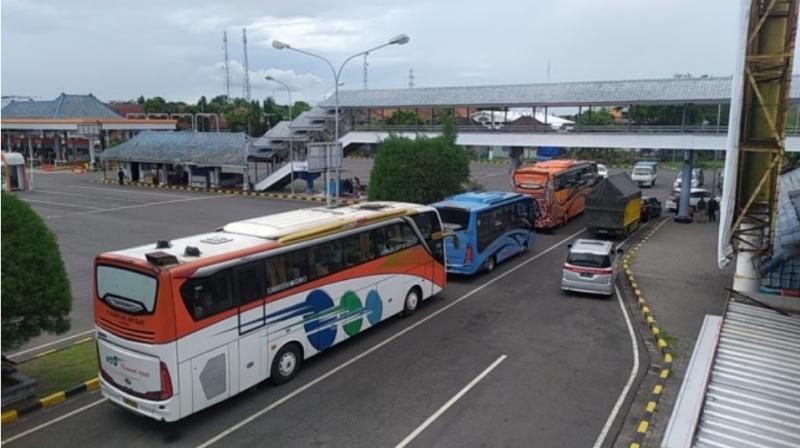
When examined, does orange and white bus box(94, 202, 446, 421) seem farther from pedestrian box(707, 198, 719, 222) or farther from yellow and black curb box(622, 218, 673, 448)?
pedestrian box(707, 198, 719, 222)

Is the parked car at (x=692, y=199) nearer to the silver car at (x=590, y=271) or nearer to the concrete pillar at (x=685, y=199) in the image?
the concrete pillar at (x=685, y=199)

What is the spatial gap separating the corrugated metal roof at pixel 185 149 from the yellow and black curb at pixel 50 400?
32.7 m

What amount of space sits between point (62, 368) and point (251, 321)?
4.68 metres

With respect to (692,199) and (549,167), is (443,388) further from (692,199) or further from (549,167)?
(692,199)

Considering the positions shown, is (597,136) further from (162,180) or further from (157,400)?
(162,180)

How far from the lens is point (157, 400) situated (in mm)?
9484

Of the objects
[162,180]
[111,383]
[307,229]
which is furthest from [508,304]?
[162,180]

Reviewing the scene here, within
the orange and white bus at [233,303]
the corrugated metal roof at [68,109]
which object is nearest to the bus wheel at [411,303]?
the orange and white bus at [233,303]

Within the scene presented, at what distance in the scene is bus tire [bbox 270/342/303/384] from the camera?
11.6m

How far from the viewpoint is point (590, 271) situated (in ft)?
57.4

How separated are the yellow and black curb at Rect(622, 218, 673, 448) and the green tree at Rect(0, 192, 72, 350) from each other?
10.1 metres

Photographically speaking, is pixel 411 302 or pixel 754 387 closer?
pixel 754 387

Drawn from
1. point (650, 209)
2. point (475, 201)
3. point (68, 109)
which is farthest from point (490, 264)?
point (68, 109)

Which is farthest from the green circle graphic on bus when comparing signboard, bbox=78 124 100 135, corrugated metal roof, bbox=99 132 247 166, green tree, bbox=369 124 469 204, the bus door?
signboard, bbox=78 124 100 135
